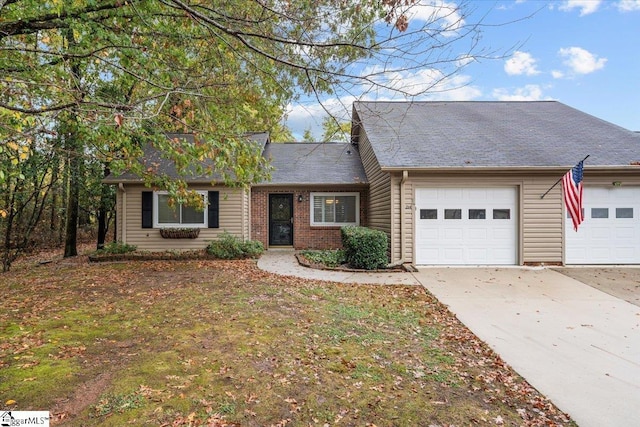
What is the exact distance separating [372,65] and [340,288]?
176 inches

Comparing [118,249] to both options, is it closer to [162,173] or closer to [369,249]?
[162,173]

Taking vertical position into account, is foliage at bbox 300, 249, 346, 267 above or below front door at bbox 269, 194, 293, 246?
below

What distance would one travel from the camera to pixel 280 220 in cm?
1201

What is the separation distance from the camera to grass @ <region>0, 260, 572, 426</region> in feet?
8.29

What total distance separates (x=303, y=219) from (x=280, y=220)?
887mm

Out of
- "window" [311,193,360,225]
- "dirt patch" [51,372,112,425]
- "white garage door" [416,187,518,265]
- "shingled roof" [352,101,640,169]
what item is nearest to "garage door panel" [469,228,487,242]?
"white garage door" [416,187,518,265]

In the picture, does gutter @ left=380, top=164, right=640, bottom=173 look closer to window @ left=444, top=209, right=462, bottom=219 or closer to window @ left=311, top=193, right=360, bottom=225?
window @ left=444, top=209, right=462, bottom=219

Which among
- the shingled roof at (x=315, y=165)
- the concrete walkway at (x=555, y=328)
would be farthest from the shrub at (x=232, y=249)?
the concrete walkway at (x=555, y=328)

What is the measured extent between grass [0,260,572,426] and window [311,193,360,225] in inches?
234

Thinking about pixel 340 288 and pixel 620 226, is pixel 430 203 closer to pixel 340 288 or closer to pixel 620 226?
pixel 340 288

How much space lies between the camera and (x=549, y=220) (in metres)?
8.55

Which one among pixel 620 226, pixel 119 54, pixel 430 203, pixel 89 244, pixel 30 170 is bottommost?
pixel 89 244

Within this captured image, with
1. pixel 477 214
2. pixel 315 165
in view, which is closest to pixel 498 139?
pixel 477 214

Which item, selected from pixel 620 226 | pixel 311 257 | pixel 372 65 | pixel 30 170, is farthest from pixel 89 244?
pixel 620 226
